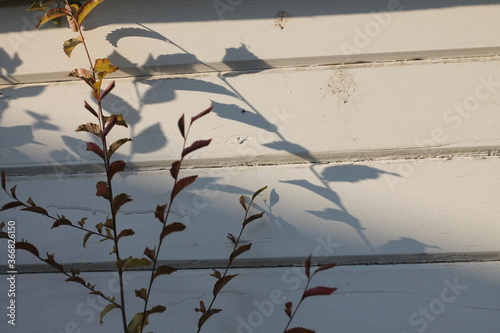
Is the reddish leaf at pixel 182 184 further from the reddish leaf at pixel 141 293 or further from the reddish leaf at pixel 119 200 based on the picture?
the reddish leaf at pixel 141 293

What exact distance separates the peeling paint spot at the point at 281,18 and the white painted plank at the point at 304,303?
687mm

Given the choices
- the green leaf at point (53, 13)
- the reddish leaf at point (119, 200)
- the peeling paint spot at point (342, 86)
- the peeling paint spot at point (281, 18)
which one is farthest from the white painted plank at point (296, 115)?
the reddish leaf at point (119, 200)

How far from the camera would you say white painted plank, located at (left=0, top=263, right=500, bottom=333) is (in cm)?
139

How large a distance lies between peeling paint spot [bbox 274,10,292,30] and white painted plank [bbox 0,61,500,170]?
0.13m

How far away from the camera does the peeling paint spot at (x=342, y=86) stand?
147cm

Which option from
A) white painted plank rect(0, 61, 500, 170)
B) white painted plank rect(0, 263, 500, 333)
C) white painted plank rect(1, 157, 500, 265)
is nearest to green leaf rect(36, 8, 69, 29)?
white painted plank rect(0, 61, 500, 170)

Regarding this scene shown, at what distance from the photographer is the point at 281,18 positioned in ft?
4.87

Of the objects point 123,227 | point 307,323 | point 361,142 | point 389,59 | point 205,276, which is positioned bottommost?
point 307,323

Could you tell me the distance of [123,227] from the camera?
150cm

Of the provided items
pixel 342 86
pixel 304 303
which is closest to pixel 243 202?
pixel 304 303

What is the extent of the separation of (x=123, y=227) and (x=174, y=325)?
0.31 m

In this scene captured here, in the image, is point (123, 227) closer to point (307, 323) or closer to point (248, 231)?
point (248, 231)

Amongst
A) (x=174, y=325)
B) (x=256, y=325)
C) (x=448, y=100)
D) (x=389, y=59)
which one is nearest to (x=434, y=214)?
(x=448, y=100)

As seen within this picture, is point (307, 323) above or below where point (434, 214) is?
below
